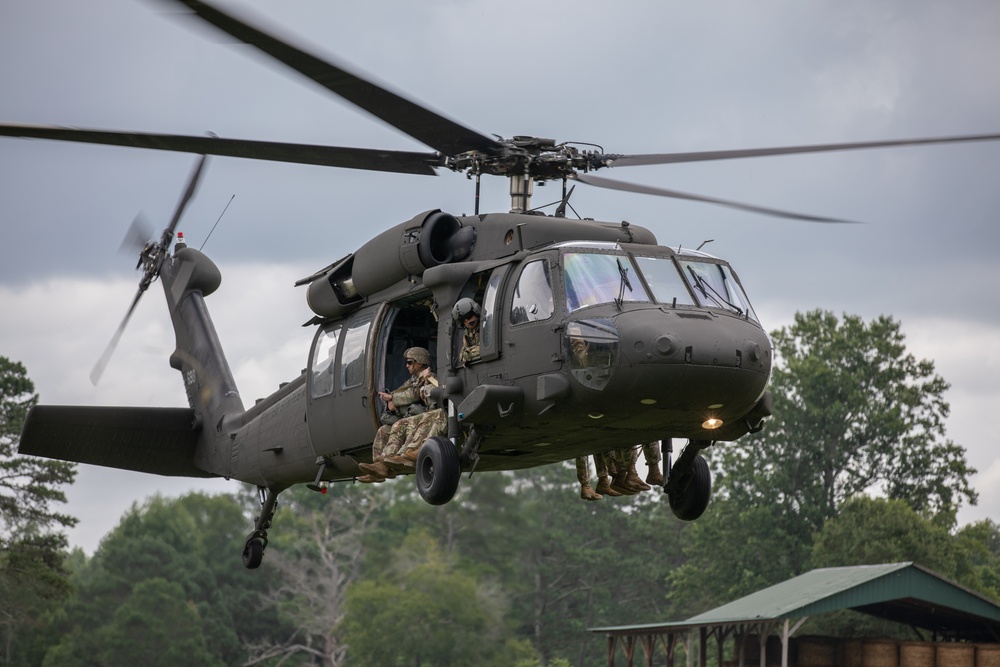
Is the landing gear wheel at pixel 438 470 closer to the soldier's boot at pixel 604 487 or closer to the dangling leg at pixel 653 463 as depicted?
the soldier's boot at pixel 604 487

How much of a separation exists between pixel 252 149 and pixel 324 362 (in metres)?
2.86

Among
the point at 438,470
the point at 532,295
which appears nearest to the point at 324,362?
the point at 438,470

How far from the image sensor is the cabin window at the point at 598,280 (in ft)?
39.9

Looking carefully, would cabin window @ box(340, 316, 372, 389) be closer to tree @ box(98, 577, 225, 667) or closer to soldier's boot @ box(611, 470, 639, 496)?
soldier's boot @ box(611, 470, 639, 496)

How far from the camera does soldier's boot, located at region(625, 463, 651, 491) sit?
Answer: 560 inches

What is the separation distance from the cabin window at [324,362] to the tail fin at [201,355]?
317 centimetres

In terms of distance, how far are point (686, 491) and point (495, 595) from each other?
41901mm

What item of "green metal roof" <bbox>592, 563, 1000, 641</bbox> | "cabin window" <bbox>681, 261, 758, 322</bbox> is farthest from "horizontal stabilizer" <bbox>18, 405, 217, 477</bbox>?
"green metal roof" <bbox>592, 563, 1000, 641</bbox>

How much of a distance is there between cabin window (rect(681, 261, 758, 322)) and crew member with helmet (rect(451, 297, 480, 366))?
197cm

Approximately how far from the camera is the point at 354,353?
14.6 meters

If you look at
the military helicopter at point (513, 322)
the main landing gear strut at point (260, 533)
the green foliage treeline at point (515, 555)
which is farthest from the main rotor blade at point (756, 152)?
the green foliage treeline at point (515, 555)

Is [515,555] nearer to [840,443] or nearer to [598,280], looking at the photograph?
[840,443]

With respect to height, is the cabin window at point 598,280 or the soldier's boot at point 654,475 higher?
the cabin window at point 598,280

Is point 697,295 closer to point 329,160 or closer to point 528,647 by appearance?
point 329,160
